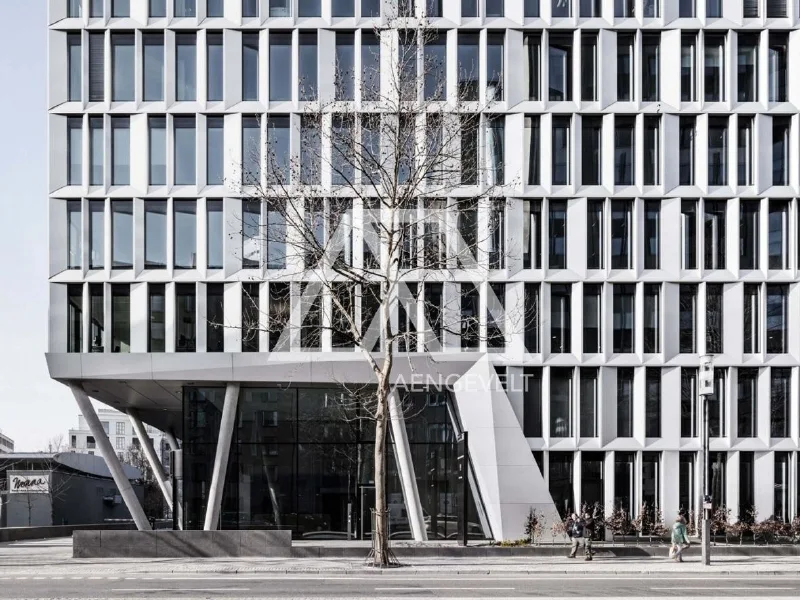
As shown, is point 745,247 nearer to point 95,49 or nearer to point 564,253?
point 564,253

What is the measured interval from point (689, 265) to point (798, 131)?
6.58 meters

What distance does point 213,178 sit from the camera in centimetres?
3494

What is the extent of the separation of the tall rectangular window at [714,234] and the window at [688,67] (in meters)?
4.16

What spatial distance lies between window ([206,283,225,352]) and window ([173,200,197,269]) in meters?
1.31

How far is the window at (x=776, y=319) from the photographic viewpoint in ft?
113

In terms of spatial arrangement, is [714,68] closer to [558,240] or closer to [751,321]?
[558,240]

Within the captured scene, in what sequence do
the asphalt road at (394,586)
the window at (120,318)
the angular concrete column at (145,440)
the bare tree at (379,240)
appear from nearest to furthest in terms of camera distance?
the asphalt road at (394,586)
the bare tree at (379,240)
the window at (120,318)
the angular concrete column at (145,440)

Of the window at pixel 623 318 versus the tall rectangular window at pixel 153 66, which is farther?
the tall rectangular window at pixel 153 66

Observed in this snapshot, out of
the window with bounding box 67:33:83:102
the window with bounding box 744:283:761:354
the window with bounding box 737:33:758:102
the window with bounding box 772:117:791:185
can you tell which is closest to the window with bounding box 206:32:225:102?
the window with bounding box 67:33:83:102

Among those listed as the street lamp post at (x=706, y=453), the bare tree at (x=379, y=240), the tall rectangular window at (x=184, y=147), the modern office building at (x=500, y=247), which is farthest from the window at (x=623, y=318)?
the tall rectangular window at (x=184, y=147)

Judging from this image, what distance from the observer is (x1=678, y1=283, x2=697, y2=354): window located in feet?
113

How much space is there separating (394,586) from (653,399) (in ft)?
56.0

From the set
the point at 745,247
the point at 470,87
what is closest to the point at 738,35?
the point at 745,247

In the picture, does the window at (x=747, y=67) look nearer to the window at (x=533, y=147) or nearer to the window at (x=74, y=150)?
the window at (x=533, y=147)
